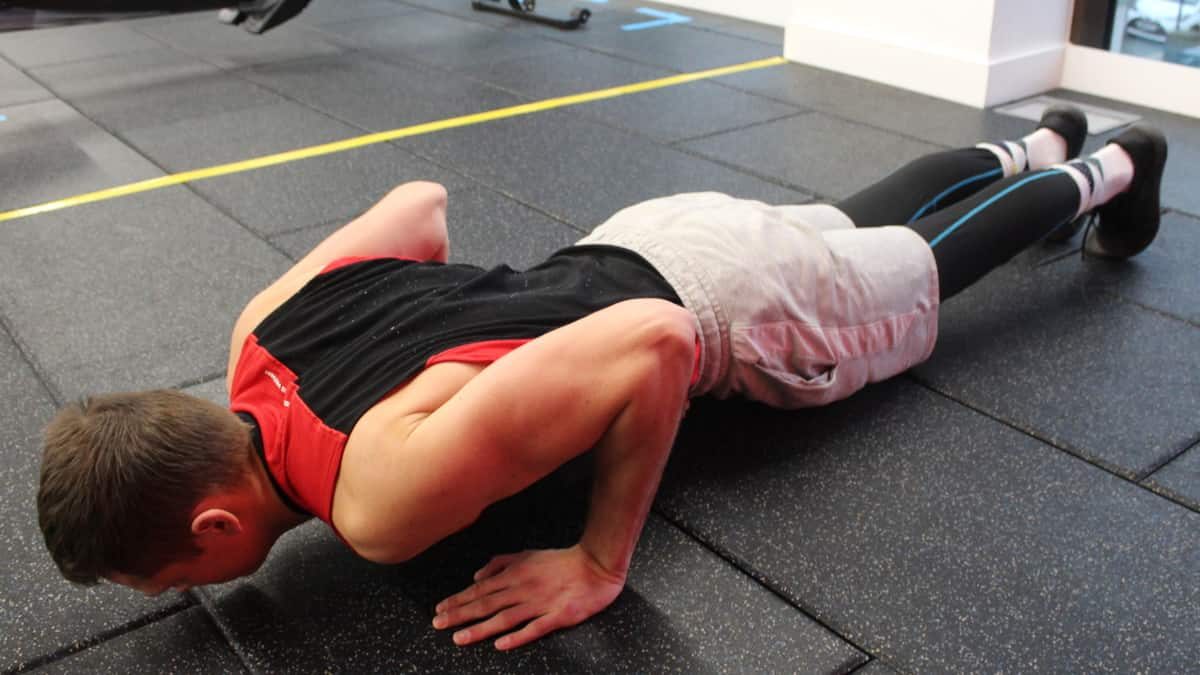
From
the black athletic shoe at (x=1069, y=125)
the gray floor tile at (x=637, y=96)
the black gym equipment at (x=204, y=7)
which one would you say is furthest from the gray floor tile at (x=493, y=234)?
the black gym equipment at (x=204, y=7)

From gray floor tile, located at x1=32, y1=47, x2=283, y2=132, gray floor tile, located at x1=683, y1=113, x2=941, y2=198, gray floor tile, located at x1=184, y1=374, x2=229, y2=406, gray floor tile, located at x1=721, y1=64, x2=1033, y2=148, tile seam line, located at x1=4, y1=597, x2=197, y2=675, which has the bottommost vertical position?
tile seam line, located at x1=4, y1=597, x2=197, y2=675

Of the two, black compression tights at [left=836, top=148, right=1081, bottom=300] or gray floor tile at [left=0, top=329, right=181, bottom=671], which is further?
black compression tights at [left=836, top=148, right=1081, bottom=300]

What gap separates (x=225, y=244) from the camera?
3.12 m

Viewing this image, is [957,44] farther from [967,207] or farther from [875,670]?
[875,670]

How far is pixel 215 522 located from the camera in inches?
57.6

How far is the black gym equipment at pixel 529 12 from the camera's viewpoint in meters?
5.67

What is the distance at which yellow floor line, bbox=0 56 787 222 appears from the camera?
353cm

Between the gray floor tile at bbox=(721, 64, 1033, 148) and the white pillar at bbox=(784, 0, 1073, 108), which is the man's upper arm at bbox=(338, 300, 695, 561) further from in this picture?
the white pillar at bbox=(784, 0, 1073, 108)

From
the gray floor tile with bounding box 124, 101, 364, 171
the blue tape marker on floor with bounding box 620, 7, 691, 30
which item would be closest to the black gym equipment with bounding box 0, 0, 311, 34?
the gray floor tile with bounding box 124, 101, 364, 171

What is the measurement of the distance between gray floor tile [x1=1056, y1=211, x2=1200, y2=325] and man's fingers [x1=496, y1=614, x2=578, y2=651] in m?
1.67

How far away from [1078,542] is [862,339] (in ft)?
1.68

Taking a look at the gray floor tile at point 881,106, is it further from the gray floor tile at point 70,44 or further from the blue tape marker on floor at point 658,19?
the gray floor tile at point 70,44

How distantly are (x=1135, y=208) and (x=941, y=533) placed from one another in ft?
4.17

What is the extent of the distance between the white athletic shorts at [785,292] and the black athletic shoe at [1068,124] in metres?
0.86
